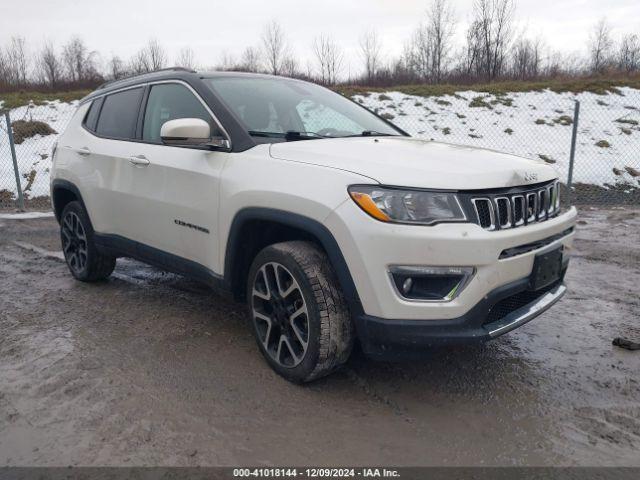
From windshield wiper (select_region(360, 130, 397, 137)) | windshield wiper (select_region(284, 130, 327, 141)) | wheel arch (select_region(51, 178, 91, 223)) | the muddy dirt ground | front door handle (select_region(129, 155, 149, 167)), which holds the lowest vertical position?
the muddy dirt ground

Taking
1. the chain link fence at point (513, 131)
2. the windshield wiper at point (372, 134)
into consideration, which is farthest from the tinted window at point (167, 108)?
the chain link fence at point (513, 131)

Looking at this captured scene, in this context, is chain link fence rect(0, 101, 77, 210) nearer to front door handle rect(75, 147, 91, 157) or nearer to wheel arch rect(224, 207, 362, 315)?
front door handle rect(75, 147, 91, 157)

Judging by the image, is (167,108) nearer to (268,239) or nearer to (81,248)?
(268,239)

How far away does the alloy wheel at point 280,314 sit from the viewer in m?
2.73

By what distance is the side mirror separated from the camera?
296 cm

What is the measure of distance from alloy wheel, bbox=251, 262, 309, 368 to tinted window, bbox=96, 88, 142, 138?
1.80 meters

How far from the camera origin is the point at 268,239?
3.07 meters

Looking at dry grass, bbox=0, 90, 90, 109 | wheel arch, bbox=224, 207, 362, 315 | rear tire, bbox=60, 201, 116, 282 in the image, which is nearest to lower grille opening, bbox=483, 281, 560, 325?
wheel arch, bbox=224, 207, 362, 315

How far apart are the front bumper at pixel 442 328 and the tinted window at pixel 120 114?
253cm

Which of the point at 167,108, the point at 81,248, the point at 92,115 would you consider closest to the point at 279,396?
the point at 167,108

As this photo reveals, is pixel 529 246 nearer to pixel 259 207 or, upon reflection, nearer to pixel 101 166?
pixel 259 207

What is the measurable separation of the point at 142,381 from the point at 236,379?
20.5 inches

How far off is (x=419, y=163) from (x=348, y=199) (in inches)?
16.7

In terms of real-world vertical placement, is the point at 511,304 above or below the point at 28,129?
below
